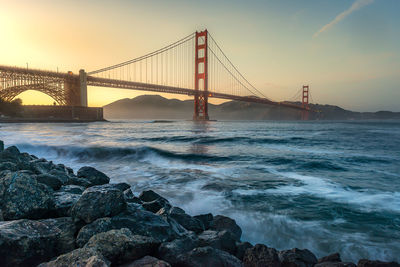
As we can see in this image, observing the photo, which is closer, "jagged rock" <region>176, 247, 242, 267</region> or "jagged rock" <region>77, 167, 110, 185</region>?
"jagged rock" <region>176, 247, 242, 267</region>

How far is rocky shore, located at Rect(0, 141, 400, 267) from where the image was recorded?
1635mm

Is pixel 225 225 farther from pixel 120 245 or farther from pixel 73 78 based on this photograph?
pixel 73 78

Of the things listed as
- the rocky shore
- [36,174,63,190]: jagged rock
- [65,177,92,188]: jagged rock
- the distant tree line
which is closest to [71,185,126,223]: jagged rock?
the rocky shore

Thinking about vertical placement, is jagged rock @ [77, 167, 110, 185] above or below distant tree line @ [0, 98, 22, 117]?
below

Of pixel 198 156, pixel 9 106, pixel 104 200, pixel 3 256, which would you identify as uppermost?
pixel 9 106

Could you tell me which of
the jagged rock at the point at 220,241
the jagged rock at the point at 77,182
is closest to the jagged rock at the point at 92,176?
the jagged rock at the point at 77,182

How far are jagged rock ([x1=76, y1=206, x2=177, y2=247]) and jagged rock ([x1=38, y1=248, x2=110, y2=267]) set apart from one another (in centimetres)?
44

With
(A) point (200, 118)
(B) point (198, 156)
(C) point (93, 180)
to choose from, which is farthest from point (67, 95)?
(C) point (93, 180)

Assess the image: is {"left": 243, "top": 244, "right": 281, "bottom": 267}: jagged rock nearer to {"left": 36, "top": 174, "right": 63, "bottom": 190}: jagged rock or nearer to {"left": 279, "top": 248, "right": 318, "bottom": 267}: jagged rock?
{"left": 279, "top": 248, "right": 318, "bottom": 267}: jagged rock

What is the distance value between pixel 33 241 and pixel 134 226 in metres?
0.71

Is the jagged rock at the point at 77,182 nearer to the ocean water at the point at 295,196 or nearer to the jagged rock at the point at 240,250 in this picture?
the ocean water at the point at 295,196

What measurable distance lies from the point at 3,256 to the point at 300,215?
3.48 meters

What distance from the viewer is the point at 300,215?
3.62 meters

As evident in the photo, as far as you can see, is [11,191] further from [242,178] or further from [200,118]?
→ [200,118]
